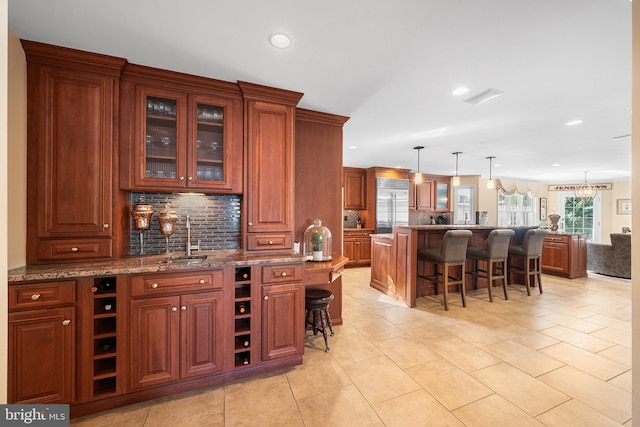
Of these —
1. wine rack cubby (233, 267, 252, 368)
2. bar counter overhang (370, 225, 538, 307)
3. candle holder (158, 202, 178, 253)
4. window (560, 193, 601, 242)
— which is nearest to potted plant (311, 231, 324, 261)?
wine rack cubby (233, 267, 252, 368)

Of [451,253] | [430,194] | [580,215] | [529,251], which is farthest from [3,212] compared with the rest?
[580,215]

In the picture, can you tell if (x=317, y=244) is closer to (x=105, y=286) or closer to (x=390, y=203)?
(x=105, y=286)

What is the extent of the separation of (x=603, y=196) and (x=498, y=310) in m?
9.15

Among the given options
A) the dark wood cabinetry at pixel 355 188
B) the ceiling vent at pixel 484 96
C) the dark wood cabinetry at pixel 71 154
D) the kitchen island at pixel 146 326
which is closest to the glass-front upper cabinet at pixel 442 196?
the dark wood cabinetry at pixel 355 188

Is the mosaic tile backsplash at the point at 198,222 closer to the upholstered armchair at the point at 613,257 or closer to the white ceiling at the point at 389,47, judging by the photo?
the white ceiling at the point at 389,47

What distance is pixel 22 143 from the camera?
69.2 inches

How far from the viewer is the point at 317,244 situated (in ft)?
8.54

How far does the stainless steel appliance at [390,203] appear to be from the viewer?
6.51 meters

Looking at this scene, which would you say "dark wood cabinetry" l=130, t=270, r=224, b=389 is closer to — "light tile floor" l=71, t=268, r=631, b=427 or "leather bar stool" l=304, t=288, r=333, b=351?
"light tile floor" l=71, t=268, r=631, b=427

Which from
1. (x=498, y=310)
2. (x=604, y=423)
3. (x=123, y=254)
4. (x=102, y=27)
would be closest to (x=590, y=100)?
(x=498, y=310)

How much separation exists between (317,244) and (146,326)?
151cm

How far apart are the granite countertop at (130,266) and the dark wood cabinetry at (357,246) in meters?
4.16

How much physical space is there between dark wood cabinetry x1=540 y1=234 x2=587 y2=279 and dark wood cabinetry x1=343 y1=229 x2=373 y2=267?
3.78 metres

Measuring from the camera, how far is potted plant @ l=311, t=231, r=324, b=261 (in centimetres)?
257
